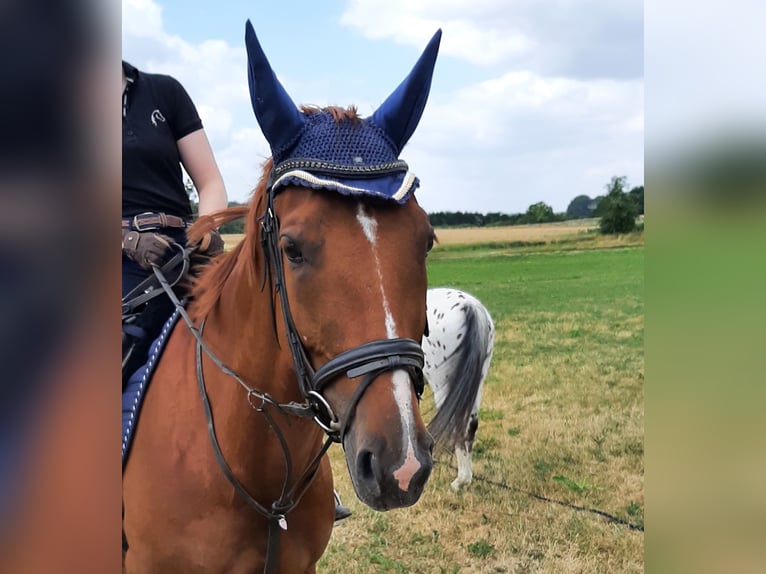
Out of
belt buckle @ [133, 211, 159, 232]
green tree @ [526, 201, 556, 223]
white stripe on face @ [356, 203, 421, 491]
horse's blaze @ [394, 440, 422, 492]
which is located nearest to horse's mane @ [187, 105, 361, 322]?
belt buckle @ [133, 211, 159, 232]

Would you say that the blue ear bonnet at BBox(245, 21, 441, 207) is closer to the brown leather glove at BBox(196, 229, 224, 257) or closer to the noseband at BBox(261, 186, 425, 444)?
the noseband at BBox(261, 186, 425, 444)

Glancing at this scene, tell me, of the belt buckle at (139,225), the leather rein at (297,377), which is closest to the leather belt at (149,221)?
the belt buckle at (139,225)

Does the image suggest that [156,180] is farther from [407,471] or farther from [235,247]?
[407,471]

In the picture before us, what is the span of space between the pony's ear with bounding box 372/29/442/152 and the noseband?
49cm

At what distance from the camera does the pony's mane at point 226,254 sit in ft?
6.75

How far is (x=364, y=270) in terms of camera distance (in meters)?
1.63

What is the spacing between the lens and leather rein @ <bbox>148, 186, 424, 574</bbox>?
1580 millimetres

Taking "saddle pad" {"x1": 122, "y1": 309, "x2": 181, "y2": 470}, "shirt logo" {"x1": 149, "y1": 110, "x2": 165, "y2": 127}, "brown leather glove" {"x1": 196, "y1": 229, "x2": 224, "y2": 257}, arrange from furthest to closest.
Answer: "shirt logo" {"x1": 149, "y1": 110, "x2": 165, "y2": 127}, "brown leather glove" {"x1": 196, "y1": 229, "x2": 224, "y2": 257}, "saddle pad" {"x1": 122, "y1": 309, "x2": 181, "y2": 470}

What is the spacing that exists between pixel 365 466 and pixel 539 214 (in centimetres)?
1565

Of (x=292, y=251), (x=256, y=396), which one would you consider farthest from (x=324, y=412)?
(x=292, y=251)

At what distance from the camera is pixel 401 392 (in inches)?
61.6
